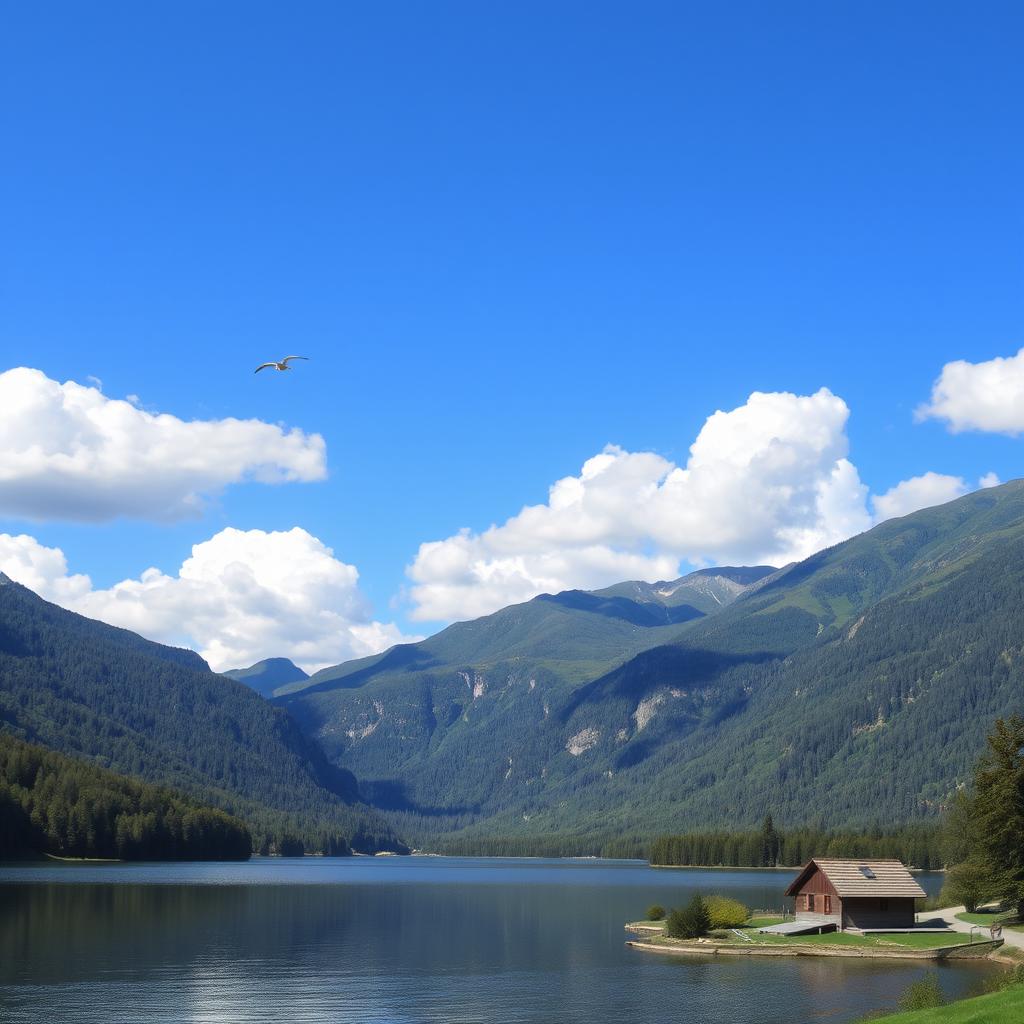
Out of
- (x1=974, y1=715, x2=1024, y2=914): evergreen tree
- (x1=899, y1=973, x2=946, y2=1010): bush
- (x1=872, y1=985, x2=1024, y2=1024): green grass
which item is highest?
(x1=974, y1=715, x2=1024, y2=914): evergreen tree

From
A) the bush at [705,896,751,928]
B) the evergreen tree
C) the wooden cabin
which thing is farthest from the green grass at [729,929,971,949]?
the bush at [705,896,751,928]

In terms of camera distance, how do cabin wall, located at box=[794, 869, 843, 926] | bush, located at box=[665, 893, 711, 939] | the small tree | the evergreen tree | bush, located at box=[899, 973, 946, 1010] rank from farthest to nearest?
cabin wall, located at box=[794, 869, 843, 926] → bush, located at box=[665, 893, 711, 939] → the small tree → the evergreen tree → bush, located at box=[899, 973, 946, 1010]

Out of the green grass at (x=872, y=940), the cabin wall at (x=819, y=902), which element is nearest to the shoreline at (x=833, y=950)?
the green grass at (x=872, y=940)

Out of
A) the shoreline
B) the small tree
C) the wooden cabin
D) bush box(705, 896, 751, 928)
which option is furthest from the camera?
bush box(705, 896, 751, 928)

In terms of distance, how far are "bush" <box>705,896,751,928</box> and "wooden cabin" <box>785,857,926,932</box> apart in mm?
6044

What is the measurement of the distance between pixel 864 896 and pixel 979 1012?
58083 mm

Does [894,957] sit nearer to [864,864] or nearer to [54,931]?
[864,864]

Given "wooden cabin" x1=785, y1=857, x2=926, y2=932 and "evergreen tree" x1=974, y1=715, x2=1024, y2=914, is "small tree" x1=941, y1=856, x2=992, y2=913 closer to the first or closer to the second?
"evergreen tree" x1=974, y1=715, x2=1024, y2=914

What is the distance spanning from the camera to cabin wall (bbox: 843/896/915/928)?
9912 centimetres

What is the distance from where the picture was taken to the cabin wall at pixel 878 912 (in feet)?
325

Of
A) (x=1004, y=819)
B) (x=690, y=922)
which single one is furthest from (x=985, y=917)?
(x=690, y=922)

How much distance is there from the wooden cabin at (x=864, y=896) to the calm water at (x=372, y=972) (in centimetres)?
1346

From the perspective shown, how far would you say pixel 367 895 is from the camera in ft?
561

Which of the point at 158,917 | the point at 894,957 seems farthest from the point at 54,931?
the point at 894,957
